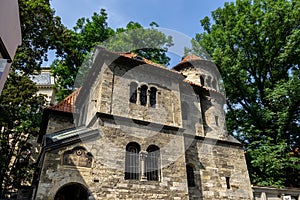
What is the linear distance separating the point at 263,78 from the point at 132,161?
1449 centimetres

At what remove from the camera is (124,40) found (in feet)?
66.8

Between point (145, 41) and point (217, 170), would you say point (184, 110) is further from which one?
point (145, 41)

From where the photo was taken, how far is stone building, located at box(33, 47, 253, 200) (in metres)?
9.21

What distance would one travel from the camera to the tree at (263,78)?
15.8m

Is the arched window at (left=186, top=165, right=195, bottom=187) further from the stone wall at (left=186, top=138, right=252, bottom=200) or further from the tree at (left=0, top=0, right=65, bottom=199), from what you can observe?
the tree at (left=0, top=0, right=65, bottom=199)

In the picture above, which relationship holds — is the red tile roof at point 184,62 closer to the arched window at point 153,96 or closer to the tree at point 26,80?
the arched window at point 153,96

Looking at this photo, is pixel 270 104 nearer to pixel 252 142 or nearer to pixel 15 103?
pixel 252 142

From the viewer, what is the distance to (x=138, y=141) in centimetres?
1062

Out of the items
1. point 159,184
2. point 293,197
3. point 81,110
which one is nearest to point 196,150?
point 159,184

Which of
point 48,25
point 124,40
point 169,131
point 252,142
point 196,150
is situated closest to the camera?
point 169,131

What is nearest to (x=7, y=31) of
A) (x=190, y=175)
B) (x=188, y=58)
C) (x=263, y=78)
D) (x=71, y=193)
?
(x=71, y=193)

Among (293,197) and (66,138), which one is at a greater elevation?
(66,138)

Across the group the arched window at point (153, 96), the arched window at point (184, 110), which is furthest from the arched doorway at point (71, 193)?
the arched window at point (184, 110)

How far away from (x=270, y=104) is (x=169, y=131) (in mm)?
10665
